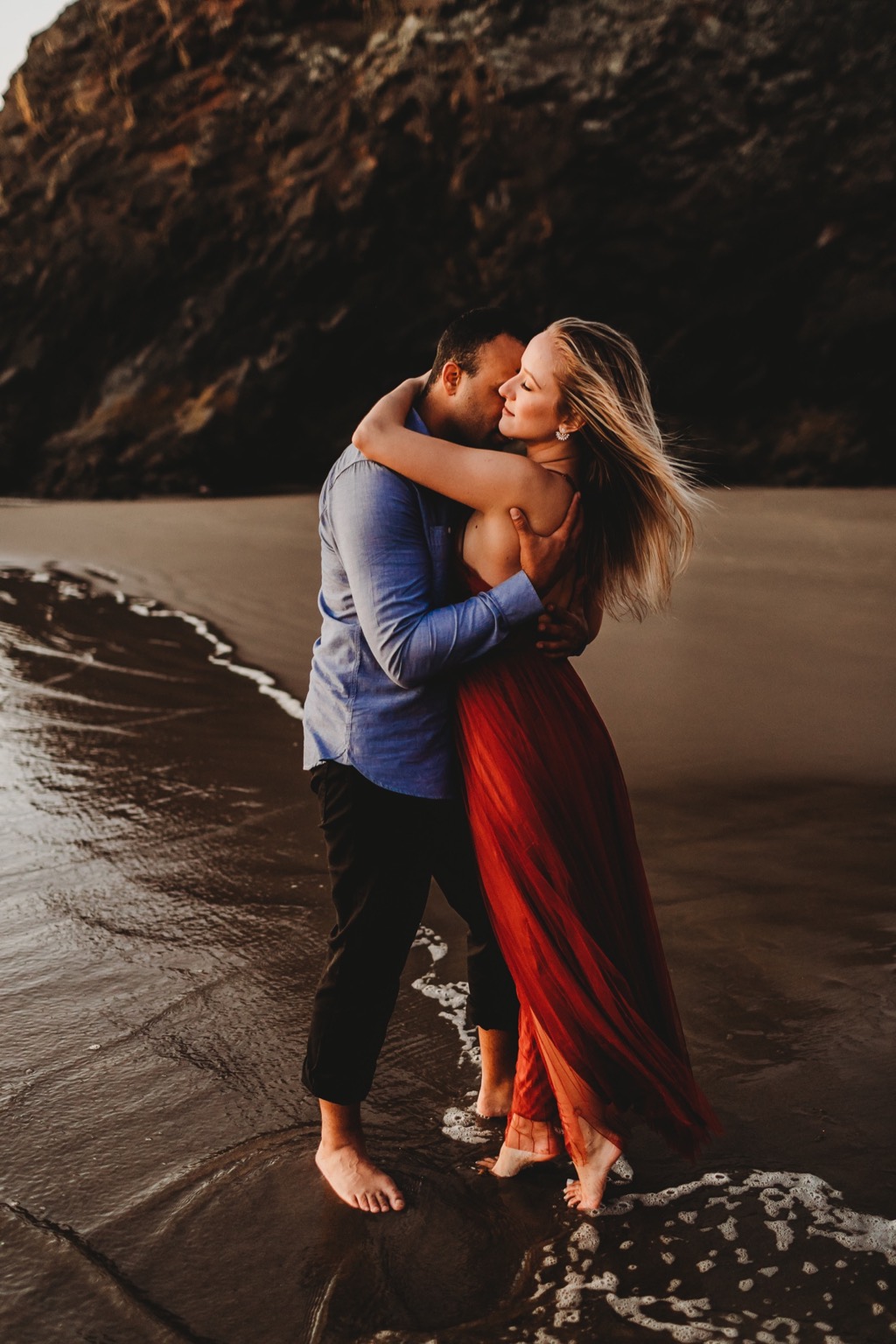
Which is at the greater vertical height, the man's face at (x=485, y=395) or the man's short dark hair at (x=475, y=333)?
the man's short dark hair at (x=475, y=333)

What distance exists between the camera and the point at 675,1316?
6.74 ft

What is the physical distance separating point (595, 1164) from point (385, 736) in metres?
0.97

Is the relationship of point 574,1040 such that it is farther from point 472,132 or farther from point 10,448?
point 10,448

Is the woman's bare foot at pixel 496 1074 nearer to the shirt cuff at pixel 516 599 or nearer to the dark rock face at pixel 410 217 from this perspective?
the shirt cuff at pixel 516 599

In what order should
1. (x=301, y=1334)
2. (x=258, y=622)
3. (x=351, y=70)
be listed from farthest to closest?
1. (x=351, y=70)
2. (x=258, y=622)
3. (x=301, y=1334)

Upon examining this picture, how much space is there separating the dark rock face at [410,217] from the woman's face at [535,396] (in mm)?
10100

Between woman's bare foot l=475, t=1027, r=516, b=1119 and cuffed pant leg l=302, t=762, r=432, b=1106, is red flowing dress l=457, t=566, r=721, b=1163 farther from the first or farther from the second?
woman's bare foot l=475, t=1027, r=516, b=1119

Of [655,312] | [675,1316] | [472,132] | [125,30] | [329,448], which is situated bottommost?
[675,1316]

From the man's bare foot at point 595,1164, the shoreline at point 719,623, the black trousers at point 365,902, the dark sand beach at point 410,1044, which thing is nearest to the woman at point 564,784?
the man's bare foot at point 595,1164

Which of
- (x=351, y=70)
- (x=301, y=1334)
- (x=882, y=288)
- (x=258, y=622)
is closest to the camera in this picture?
(x=301, y=1334)

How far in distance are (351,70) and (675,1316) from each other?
52.8 feet

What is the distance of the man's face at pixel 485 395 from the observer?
93.3 inches

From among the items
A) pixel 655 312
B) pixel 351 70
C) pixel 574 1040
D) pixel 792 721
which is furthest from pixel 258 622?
pixel 351 70

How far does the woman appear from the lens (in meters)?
2.27
